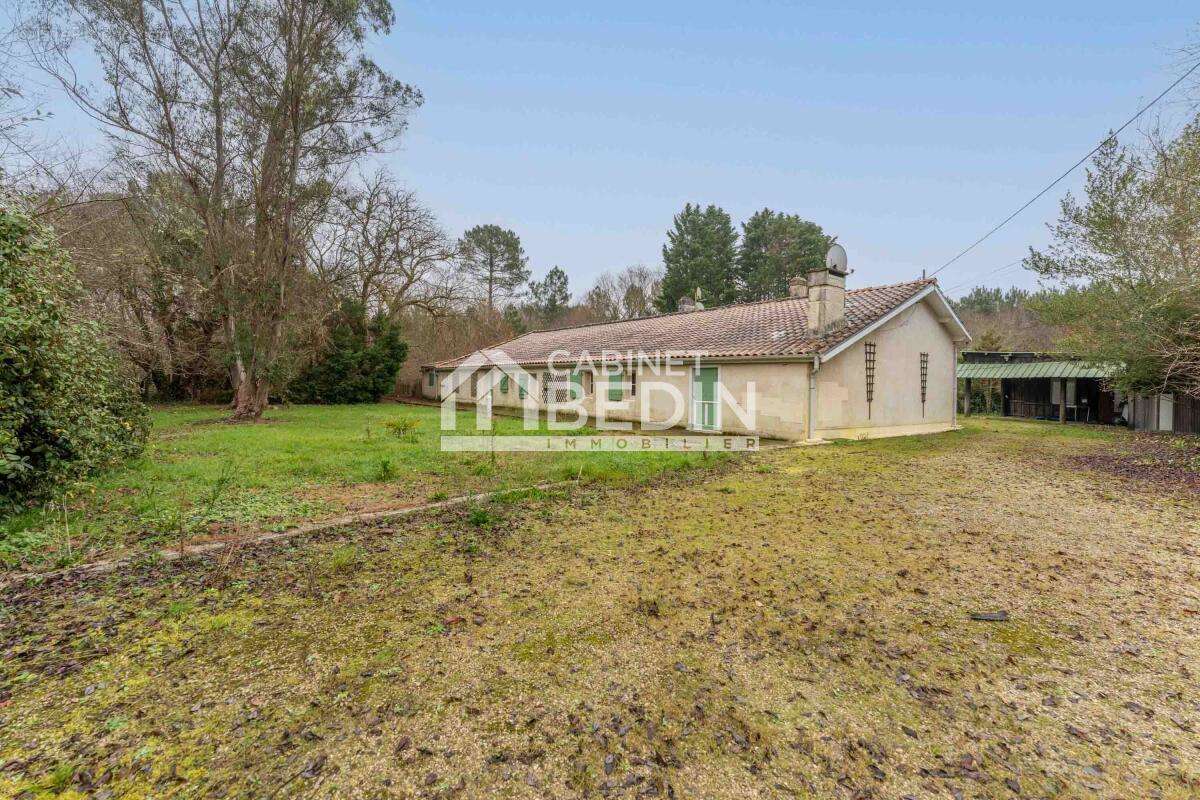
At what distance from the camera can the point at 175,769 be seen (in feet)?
7.24

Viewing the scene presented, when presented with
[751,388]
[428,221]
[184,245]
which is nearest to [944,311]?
[751,388]

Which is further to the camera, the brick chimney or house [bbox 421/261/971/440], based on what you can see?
the brick chimney

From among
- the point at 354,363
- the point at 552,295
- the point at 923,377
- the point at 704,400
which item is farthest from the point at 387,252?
the point at 923,377

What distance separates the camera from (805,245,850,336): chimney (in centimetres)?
1280

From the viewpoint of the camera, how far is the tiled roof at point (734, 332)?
497 inches

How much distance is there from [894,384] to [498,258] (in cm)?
2839

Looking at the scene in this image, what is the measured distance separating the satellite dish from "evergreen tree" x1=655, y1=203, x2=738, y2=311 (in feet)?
69.4

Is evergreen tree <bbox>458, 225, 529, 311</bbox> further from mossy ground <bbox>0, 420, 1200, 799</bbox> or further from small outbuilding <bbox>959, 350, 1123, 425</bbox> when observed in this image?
mossy ground <bbox>0, 420, 1200, 799</bbox>

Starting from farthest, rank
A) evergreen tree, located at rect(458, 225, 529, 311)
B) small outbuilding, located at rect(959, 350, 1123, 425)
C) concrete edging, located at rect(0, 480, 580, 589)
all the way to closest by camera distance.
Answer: evergreen tree, located at rect(458, 225, 529, 311)
small outbuilding, located at rect(959, 350, 1123, 425)
concrete edging, located at rect(0, 480, 580, 589)

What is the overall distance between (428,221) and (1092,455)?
84.9ft

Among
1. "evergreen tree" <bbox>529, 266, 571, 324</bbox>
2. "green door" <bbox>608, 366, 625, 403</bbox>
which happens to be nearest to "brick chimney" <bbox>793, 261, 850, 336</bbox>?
"green door" <bbox>608, 366, 625, 403</bbox>

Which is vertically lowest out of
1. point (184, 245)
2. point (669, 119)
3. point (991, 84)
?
point (184, 245)

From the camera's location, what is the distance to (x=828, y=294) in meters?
12.8

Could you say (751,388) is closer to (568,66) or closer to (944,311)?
(944,311)
